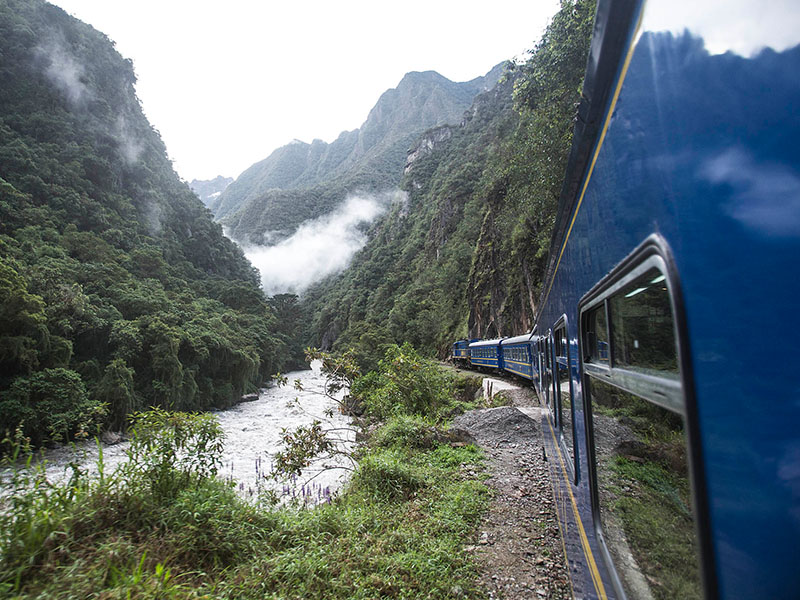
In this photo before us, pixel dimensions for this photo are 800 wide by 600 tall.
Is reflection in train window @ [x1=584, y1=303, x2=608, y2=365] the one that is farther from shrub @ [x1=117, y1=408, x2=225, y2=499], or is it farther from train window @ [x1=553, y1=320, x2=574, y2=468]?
shrub @ [x1=117, y1=408, x2=225, y2=499]

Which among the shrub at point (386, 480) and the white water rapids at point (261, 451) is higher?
the shrub at point (386, 480)

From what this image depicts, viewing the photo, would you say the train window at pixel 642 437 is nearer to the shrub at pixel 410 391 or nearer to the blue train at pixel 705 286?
the blue train at pixel 705 286

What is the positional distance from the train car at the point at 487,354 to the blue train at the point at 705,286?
1567cm

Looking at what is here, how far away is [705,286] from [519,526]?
4770 mm

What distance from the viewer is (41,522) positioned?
2910 millimetres

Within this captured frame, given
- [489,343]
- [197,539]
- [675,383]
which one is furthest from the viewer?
[489,343]

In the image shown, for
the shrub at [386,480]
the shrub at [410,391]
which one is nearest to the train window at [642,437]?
the shrub at [386,480]

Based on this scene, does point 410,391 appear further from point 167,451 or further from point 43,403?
point 43,403

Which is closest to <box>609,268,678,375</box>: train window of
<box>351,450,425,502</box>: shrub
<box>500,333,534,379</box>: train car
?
<box>351,450,425,502</box>: shrub

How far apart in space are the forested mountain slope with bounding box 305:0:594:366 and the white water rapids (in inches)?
269

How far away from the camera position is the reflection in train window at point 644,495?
2.64 ft

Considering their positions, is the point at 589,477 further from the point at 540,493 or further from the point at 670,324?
the point at 540,493

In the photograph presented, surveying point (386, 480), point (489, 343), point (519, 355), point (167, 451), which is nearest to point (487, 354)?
point (489, 343)

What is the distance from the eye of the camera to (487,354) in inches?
730
